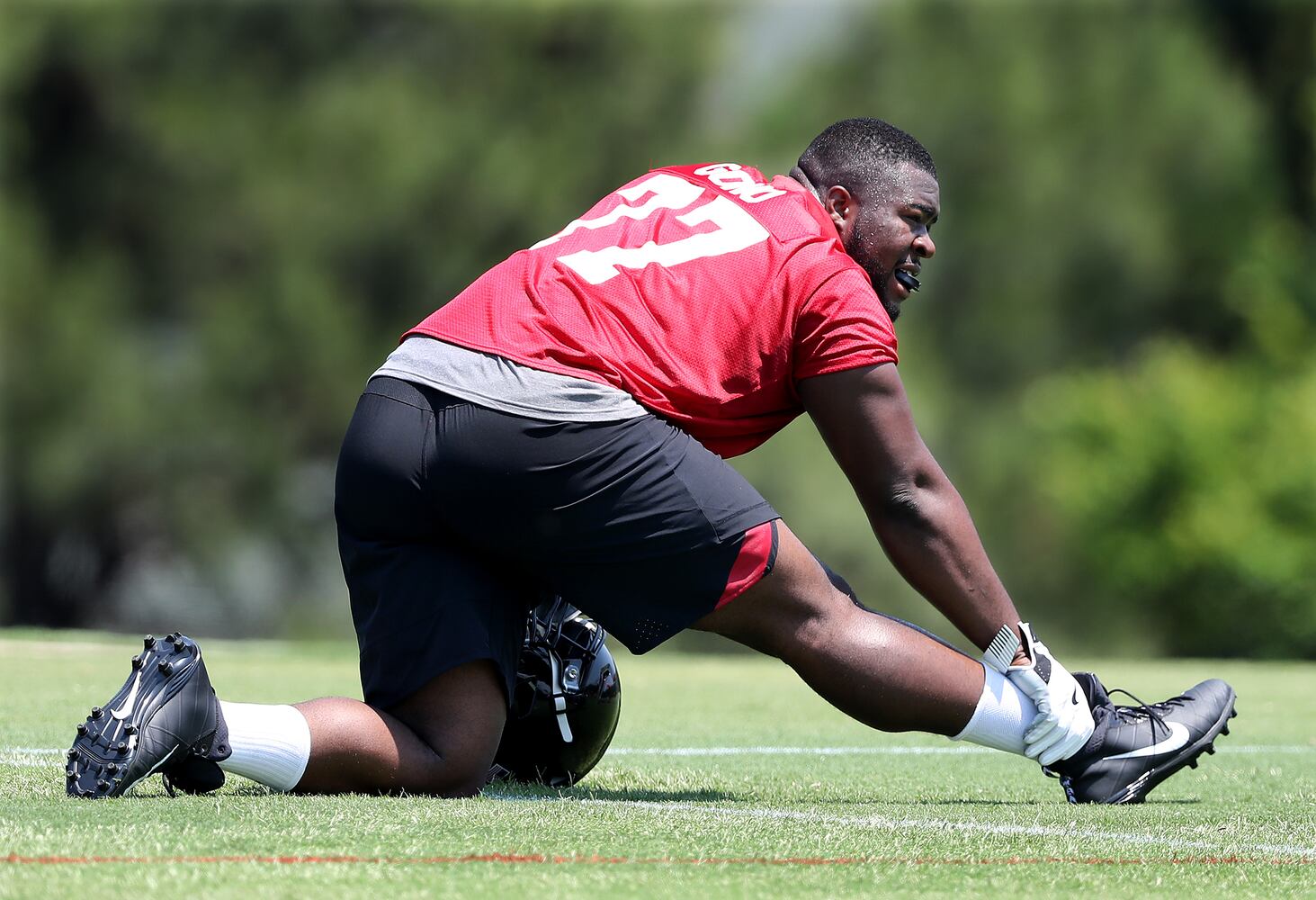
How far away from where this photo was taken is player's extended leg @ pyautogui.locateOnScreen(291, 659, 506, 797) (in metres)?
3.33

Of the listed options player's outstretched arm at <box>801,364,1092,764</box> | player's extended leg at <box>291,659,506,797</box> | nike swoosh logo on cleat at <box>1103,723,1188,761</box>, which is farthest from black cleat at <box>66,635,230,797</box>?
nike swoosh logo on cleat at <box>1103,723,1188,761</box>

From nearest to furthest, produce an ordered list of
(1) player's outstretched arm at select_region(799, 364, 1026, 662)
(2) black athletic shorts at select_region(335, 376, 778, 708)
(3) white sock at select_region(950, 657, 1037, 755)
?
(2) black athletic shorts at select_region(335, 376, 778, 708), (1) player's outstretched arm at select_region(799, 364, 1026, 662), (3) white sock at select_region(950, 657, 1037, 755)

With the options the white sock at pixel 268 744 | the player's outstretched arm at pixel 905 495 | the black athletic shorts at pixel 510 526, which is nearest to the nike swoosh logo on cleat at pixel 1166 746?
the player's outstretched arm at pixel 905 495

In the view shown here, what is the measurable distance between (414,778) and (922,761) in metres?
1.55

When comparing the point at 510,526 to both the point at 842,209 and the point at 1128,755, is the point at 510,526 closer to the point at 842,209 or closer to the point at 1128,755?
the point at 842,209

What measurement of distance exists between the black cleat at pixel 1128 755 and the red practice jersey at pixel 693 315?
0.91 meters

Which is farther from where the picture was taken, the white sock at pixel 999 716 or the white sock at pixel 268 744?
the white sock at pixel 999 716

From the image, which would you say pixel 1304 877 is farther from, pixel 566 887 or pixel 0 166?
pixel 0 166

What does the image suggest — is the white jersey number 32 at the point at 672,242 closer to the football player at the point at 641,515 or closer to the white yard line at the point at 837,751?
the football player at the point at 641,515

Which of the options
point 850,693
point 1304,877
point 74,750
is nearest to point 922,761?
point 850,693

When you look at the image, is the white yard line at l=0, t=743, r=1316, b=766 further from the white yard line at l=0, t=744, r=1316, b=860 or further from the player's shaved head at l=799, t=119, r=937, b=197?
the player's shaved head at l=799, t=119, r=937, b=197

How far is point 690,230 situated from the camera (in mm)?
3576

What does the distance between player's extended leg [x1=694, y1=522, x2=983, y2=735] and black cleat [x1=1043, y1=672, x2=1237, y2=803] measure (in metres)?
0.28

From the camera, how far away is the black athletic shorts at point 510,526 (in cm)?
335
